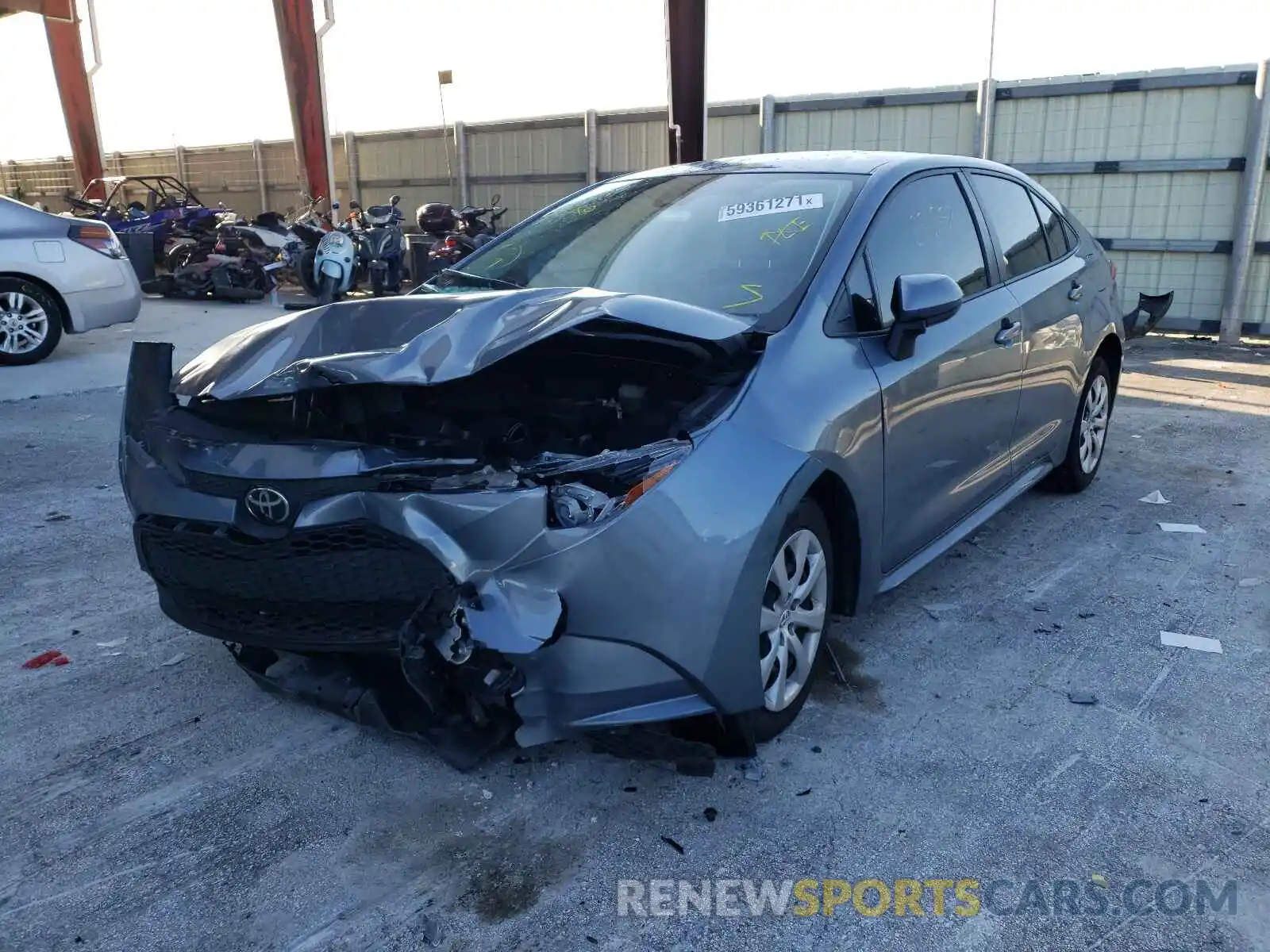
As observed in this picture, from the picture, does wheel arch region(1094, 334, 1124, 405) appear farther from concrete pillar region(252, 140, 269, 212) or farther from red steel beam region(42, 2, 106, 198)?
red steel beam region(42, 2, 106, 198)

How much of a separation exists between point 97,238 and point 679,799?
27.6 ft

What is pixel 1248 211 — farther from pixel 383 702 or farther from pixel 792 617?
pixel 383 702

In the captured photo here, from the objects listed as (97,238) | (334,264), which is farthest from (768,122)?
(97,238)

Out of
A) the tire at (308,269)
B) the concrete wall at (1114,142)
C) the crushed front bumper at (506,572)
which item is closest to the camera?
the crushed front bumper at (506,572)

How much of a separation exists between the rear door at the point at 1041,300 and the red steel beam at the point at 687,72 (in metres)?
7.11

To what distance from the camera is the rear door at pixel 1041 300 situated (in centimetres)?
412

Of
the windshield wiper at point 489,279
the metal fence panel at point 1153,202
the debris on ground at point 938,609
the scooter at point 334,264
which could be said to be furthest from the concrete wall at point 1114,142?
the windshield wiper at point 489,279

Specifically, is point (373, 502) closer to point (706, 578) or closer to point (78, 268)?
point (706, 578)

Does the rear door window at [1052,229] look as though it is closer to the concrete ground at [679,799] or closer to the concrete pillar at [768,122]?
the concrete ground at [679,799]

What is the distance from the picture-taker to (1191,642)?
3527 millimetres

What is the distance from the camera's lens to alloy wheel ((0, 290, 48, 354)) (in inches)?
333

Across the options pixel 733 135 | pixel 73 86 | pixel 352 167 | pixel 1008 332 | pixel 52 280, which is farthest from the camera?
pixel 73 86

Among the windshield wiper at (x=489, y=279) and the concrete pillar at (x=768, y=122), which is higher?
the concrete pillar at (x=768, y=122)

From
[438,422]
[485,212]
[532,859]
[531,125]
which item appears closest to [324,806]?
[532,859]
